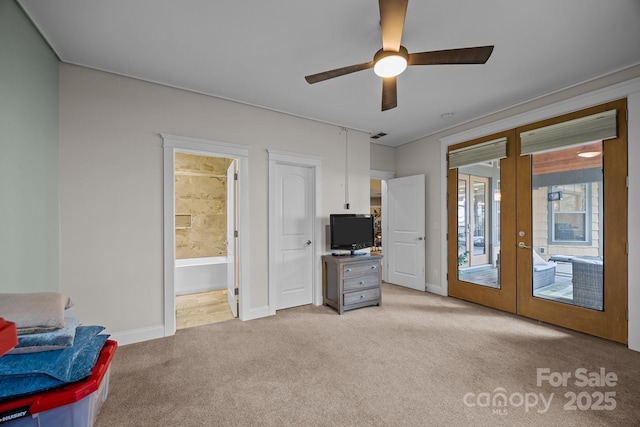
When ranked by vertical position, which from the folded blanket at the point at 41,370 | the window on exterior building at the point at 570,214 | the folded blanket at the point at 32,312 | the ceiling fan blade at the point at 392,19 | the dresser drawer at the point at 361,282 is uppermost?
the ceiling fan blade at the point at 392,19

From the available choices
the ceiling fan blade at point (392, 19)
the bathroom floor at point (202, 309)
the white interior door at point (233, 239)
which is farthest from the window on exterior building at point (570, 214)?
the bathroom floor at point (202, 309)

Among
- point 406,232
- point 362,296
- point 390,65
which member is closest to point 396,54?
point 390,65

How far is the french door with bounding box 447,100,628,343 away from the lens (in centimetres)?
278

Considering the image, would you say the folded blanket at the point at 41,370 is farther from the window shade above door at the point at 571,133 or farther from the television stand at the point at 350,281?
the window shade above door at the point at 571,133

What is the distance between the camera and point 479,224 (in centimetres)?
406

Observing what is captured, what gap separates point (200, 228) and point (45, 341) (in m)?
4.46

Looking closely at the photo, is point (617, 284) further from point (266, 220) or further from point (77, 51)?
point (77, 51)

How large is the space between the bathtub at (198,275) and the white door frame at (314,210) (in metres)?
1.72

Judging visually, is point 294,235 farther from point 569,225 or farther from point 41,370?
point 569,225

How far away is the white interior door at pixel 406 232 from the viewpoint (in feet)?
15.7

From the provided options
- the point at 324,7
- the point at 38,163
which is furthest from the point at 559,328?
the point at 38,163

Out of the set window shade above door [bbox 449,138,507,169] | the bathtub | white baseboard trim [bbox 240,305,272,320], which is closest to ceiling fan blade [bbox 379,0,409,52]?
window shade above door [bbox 449,138,507,169]

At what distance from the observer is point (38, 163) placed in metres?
2.16

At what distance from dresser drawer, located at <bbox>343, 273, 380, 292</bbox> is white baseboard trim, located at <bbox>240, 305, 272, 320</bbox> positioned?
→ 1.05m
